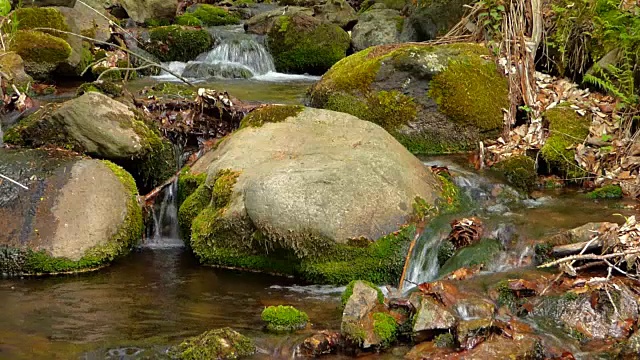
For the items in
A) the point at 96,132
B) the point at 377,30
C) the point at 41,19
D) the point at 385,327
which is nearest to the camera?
the point at 385,327

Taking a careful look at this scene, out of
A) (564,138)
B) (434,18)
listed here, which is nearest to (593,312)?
(564,138)

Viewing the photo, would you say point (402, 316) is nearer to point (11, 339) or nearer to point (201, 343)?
point (201, 343)

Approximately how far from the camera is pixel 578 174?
896cm

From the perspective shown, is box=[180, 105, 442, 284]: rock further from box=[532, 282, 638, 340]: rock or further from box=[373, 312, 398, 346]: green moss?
box=[532, 282, 638, 340]: rock

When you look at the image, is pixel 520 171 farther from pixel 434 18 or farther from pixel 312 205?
pixel 434 18

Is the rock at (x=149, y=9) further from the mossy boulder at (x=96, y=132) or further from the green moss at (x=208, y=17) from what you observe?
the mossy boulder at (x=96, y=132)

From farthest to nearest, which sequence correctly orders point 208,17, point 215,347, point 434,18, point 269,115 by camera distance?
point 208,17 → point 434,18 → point 269,115 → point 215,347

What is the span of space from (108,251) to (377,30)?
1037 cm

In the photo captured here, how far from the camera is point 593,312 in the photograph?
18.1 ft

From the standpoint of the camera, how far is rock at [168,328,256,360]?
201 inches

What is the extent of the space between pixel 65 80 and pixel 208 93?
4.04 m

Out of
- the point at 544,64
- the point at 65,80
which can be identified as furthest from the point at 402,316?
the point at 65,80

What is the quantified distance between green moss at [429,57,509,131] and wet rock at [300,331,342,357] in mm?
5268

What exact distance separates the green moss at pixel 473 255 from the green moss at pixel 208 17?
13275 millimetres
